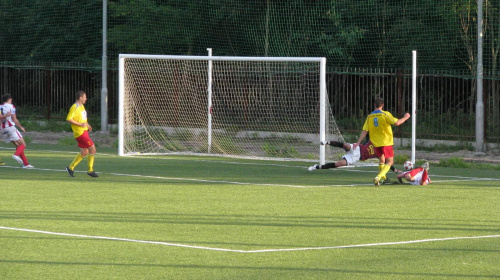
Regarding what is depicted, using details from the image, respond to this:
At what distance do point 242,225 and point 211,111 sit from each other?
1159 centimetres

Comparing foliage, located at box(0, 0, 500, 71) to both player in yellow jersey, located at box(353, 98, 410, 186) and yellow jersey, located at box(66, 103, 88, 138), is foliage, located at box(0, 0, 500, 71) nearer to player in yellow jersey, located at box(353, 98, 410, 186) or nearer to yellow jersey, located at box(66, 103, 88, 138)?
player in yellow jersey, located at box(353, 98, 410, 186)

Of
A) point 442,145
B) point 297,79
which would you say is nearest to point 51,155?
point 297,79

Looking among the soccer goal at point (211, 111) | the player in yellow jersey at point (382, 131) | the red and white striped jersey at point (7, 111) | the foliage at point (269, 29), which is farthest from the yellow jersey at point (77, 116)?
the foliage at point (269, 29)

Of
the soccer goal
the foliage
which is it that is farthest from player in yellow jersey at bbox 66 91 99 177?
the foliage

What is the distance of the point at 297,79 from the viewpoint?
24.4 meters

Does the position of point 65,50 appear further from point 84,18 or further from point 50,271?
point 50,271

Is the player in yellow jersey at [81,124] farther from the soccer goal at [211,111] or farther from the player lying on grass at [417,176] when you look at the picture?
the player lying on grass at [417,176]

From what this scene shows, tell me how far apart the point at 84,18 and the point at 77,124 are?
22.2 metres

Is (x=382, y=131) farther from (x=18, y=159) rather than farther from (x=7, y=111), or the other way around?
(x=7, y=111)

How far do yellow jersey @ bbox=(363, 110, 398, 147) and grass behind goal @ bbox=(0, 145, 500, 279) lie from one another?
0.91 metres

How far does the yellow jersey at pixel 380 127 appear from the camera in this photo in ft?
51.4

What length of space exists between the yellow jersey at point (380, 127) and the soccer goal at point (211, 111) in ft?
19.1

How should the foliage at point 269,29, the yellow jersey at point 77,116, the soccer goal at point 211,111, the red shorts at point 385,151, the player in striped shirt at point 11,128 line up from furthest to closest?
the foliage at point 269,29 → the soccer goal at point 211,111 → the player in striped shirt at point 11,128 → the yellow jersey at point 77,116 → the red shorts at point 385,151

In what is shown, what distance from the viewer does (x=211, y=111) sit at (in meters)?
22.2
